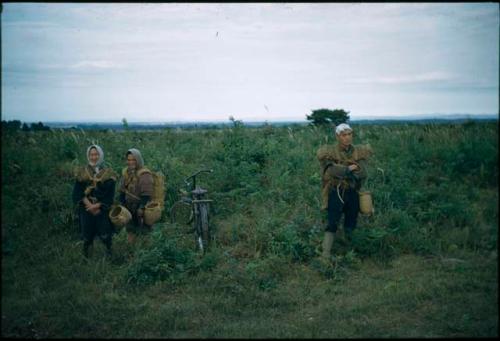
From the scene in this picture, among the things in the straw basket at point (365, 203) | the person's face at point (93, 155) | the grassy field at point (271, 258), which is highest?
the person's face at point (93, 155)

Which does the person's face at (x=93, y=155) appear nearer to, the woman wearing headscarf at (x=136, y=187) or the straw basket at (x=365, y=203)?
the woman wearing headscarf at (x=136, y=187)

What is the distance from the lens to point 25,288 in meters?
5.80

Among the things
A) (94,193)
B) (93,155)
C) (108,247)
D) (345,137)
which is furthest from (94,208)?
(345,137)

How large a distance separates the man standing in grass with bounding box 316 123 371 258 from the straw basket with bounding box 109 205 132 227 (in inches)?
126

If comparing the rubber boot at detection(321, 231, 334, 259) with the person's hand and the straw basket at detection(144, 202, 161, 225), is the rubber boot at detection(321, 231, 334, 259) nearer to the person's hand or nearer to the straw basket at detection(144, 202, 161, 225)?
the straw basket at detection(144, 202, 161, 225)

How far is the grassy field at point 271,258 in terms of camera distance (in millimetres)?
4875

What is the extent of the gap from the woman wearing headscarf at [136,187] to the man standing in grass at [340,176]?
2869 mm

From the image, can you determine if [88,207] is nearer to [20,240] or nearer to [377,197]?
[20,240]

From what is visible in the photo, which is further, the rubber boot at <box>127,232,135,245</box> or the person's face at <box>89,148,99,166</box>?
the rubber boot at <box>127,232,135,245</box>

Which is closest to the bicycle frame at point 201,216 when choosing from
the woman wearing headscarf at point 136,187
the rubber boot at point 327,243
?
the woman wearing headscarf at point 136,187

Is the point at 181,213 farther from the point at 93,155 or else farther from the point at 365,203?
the point at 365,203

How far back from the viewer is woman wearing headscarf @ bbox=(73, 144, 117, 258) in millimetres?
6535

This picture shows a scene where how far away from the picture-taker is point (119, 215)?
653 centimetres

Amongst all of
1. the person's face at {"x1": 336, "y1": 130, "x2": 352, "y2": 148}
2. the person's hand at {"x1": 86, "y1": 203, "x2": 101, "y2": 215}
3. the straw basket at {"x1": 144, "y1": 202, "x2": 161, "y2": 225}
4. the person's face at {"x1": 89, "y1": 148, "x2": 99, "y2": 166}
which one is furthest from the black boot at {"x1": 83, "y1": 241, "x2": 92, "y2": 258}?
the person's face at {"x1": 336, "y1": 130, "x2": 352, "y2": 148}
